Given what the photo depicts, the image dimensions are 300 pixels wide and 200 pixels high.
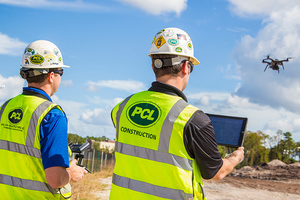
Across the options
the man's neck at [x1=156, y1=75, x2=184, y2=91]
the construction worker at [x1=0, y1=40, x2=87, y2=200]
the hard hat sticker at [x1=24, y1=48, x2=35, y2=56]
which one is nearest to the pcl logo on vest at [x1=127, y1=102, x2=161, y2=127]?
the man's neck at [x1=156, y1=75, x2=184, y2=91]

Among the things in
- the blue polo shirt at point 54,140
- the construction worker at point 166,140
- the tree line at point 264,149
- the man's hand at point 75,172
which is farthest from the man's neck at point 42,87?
the tree line at point 264,149

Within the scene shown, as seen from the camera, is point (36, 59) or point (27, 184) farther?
point (36, 59)

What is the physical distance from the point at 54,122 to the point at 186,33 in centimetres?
142

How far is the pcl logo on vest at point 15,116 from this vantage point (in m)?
3.37

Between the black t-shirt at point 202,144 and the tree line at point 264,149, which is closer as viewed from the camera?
the black t-shirt at point 202,144

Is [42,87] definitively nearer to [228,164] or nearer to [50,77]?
[50,77]

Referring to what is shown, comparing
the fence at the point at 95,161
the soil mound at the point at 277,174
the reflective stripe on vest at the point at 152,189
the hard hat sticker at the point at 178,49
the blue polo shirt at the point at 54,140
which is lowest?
the fence at the point at 95,161

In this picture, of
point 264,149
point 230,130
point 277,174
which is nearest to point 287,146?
point 264,149

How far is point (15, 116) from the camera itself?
3414 millimetres

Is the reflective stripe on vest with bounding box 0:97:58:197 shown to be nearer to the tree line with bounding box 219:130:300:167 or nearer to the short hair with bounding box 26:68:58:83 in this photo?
the short hair with bounding box 26:68:58:83

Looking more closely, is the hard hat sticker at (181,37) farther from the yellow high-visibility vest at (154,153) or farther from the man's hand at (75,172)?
the man's hand at (75,172)

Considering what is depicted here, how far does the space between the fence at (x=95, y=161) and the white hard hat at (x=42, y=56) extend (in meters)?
21.3

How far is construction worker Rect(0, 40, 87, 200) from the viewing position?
10.3 feet

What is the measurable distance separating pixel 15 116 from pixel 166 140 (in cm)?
157
